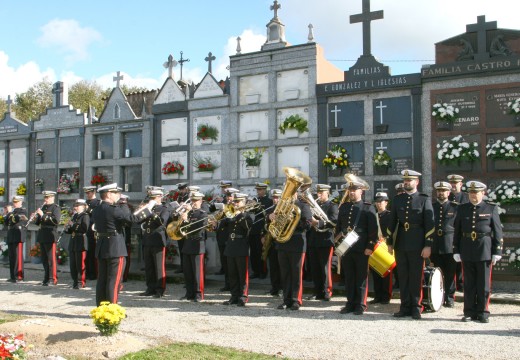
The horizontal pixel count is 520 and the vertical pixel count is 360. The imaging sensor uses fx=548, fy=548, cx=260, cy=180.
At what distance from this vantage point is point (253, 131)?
15.9 m

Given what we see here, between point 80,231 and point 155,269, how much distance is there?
106 inches

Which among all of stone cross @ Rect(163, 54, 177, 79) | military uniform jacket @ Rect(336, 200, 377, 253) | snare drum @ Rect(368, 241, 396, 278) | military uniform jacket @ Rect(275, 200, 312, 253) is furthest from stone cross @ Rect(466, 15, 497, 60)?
stone cross @ Rect(163, 54, 177, 79)

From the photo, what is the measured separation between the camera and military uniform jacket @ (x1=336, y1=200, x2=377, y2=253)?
9.28 m

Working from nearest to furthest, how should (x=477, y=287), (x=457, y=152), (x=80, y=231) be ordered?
(x=477, y=287) < (x=457, y=152) < (x=80, y=231)

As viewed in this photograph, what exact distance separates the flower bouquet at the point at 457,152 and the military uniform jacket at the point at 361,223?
3970mm

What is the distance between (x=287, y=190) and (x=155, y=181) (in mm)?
8775

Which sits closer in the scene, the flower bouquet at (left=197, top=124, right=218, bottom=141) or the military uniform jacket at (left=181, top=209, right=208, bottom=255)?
the military uniform jacket at (left=181, top=209, right=208, bottom=255)

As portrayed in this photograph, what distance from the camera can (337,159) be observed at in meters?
14.1

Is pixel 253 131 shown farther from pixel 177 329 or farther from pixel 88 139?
pixel 177 329

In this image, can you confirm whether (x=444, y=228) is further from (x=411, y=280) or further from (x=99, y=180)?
(x=99, y=180)

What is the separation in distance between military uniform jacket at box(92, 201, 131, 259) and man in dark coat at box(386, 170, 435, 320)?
4516 millimetres

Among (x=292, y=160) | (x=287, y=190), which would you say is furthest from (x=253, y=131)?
(x=287, y=190)

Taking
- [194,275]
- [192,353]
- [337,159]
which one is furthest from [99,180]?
[192,353]

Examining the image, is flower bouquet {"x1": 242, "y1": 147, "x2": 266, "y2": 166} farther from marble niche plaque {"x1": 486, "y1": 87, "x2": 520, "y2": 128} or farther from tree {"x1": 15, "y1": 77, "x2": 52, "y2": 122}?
tree {"x1": 15, "y1": 77, "x2": 52, "y2": 122}
